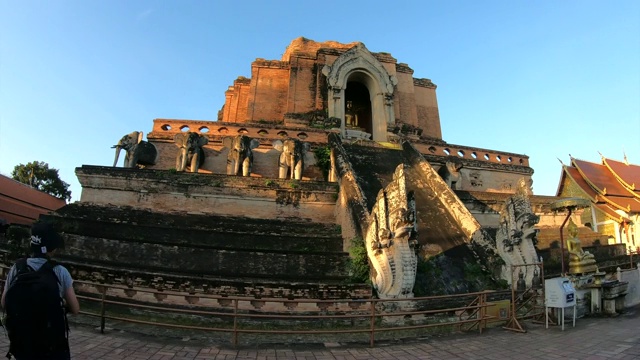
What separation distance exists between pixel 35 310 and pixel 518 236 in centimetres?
979

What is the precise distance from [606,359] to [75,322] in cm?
819

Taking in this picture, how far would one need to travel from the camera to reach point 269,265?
27.3ft

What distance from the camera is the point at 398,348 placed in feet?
19.4

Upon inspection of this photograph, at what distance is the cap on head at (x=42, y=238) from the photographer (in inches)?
114

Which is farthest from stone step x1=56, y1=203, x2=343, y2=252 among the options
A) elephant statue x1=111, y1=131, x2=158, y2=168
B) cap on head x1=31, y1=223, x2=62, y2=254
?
cap on head x1=31, y1=223, x2=62, y2=254

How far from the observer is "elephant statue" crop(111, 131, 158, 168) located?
1341cm

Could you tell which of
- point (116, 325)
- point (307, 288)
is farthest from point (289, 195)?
point (116, 325)

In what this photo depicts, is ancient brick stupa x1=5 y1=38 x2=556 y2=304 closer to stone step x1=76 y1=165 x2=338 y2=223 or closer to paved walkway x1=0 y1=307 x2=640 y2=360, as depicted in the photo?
stone step x1=76 y1=165 x2=338 y2=223

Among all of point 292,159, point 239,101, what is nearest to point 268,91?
point 239,101

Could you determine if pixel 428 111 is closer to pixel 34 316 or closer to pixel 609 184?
pixel 609 184

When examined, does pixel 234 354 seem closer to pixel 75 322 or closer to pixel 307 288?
pixel 307 288

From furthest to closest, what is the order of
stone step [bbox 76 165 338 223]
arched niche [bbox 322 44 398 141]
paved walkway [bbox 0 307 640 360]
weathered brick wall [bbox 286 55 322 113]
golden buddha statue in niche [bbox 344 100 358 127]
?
golden buddha statue in niche [bbox 344 100 358 127]
weathered brick wall [bbox 286 55 322 113]
arched niche [bbox 322 44 398 141]
stone step [bbox 76 165 338 223]
paved walkway [bbox 0 307 640 360]

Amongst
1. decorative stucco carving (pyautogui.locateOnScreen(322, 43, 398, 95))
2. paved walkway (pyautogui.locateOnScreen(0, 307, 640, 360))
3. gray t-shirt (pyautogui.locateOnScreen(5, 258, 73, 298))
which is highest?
decorative stucco carving (pyautogui.locateOnScreen(322, 43, 398, 95))

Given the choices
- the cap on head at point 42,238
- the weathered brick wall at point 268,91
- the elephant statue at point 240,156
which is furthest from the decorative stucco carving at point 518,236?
the weathered brick wall at point 268,91
